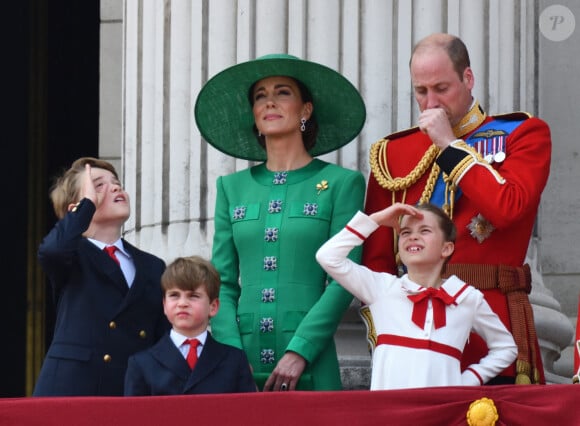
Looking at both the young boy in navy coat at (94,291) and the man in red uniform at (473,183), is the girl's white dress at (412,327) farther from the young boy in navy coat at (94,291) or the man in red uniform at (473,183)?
the young boy in navy coat at (94,291)

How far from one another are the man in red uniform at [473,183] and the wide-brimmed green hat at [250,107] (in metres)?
0.28

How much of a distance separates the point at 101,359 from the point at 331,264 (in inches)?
32.3

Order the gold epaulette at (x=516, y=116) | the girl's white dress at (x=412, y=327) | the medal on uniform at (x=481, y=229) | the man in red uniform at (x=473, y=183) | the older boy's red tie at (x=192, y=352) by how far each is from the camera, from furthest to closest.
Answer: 1. the gold epaulette at (x=516, y=116)
2. the medal on uniform at (x=481, y=229)
3. the man in red uniform at (x=473, y=183)
4. the older boy's red tie at (x=192, y=352)
5. the girl's white dress at (x=412, y=327)

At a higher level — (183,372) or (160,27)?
(160,27)

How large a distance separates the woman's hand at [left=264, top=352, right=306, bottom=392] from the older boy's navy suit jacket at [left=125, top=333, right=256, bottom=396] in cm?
12

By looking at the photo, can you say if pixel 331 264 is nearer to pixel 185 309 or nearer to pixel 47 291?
pixel 185 309

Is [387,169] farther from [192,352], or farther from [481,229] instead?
[192,352]

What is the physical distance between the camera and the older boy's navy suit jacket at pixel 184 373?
5566mm

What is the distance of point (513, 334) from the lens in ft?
18.9

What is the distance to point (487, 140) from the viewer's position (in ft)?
19.6

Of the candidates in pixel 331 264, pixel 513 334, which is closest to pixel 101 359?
pixel 331 264

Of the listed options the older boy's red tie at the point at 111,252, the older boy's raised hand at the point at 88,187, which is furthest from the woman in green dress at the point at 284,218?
the older boy's raised hand at the point at 88,187

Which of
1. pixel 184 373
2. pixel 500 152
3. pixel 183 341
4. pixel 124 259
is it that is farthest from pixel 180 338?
pixel 500 152

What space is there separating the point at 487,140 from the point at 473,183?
0.95 feet
